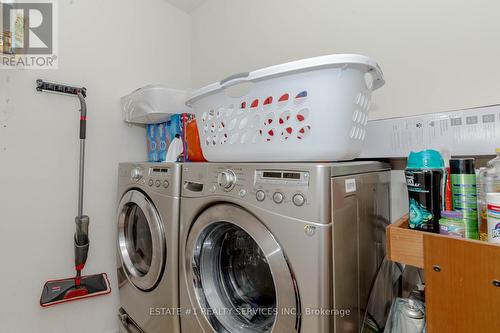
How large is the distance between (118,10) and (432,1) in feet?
6.35

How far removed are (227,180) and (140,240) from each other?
95 cm

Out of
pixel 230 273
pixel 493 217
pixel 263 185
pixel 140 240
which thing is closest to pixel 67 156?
pixel 140 240

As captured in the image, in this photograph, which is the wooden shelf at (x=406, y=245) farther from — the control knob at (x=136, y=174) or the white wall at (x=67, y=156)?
the white wall at (x=67, y=156)

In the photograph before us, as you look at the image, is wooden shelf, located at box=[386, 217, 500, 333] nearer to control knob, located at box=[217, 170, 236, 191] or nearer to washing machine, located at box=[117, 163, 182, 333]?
control knob, located at box=[217, 170, 236, 191]

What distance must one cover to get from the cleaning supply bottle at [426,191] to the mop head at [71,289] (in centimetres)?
169

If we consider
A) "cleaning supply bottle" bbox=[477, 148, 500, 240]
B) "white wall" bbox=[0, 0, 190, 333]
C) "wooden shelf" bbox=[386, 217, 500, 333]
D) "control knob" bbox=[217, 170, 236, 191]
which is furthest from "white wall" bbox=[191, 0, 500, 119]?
"white wall" bbox=[0, 0, 190, 333]

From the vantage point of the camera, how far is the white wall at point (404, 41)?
924mm

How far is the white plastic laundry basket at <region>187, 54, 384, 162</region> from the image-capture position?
76 centimetres

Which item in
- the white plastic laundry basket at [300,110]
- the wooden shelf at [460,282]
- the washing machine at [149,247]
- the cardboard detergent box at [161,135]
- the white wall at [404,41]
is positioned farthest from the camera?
the cardboard detergent box at [161,135]

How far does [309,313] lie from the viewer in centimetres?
66

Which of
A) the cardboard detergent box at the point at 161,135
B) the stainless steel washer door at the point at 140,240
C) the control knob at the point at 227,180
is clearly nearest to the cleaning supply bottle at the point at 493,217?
the control knob at the point at 227,180
